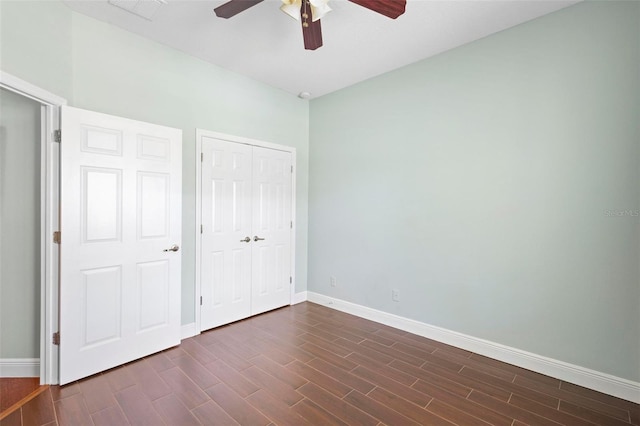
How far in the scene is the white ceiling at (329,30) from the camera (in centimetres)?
244

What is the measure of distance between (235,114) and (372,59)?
1696 mm

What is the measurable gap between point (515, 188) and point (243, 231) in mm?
2922

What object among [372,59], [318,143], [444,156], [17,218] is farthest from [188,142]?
[444,156]

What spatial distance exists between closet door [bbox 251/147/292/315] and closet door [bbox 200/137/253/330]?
0.35ft

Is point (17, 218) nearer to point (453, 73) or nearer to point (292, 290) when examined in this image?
point (292, 290)

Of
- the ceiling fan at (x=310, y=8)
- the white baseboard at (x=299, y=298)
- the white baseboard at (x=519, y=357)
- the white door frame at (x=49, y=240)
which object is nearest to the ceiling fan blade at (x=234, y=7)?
the ceiling fan at (x=310, y=8)

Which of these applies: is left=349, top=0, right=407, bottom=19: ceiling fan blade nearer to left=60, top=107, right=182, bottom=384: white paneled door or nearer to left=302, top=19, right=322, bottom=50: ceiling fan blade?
left=302, top=19, right=322, bottom=50: ceiling fan blade

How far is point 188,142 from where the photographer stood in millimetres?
3205

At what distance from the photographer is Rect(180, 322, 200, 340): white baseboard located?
3145mm

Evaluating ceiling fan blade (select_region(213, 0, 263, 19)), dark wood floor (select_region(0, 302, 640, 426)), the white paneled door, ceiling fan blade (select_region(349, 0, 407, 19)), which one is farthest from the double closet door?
ceiling fan blade (select_region(349, 0, 407, 19))

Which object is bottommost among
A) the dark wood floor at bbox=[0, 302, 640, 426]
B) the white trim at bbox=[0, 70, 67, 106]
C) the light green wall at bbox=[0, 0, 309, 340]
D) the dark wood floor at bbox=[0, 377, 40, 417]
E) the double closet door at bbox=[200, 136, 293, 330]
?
the dark wood floor at bbox=[0, 377, 40, 417]

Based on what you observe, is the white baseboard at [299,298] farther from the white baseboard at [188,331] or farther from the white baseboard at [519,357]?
the white baseboard at [188,331]

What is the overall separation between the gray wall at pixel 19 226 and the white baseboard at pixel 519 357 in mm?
3226

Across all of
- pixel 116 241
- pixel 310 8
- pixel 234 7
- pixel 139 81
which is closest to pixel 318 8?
pixel 310 8
